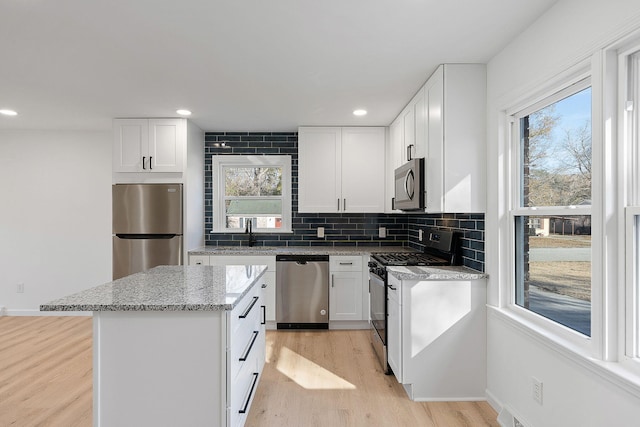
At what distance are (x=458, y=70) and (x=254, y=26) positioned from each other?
4.82 ft

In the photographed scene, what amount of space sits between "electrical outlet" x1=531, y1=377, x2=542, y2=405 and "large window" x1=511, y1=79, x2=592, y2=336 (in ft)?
1.16

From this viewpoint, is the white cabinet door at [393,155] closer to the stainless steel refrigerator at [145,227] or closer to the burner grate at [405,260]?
the burner grate at [405,260]

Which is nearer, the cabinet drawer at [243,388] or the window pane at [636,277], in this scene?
the window pane at [636,277]

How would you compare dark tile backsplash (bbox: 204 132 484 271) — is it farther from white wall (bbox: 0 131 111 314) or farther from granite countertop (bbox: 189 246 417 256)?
white wall (bbox: 0 131 111 314)

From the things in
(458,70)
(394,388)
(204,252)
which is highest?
(458,70)

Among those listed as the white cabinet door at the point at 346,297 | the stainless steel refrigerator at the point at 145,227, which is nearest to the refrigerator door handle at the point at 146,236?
the stainless steel refrigerator at the point at 145,227

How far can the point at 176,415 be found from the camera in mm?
1707

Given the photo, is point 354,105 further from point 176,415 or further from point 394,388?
point 176,415

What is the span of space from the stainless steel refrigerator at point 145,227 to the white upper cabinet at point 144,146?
0.69 feet

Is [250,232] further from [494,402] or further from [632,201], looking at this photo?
[632,201]

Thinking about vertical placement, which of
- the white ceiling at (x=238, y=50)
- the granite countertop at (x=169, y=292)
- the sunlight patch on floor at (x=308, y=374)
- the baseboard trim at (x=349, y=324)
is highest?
the white ceiling at (x=238, y=50)

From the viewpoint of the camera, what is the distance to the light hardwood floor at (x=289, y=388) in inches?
92.3

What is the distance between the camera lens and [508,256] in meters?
2.41

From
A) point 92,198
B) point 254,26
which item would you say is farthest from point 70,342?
point 254,26
